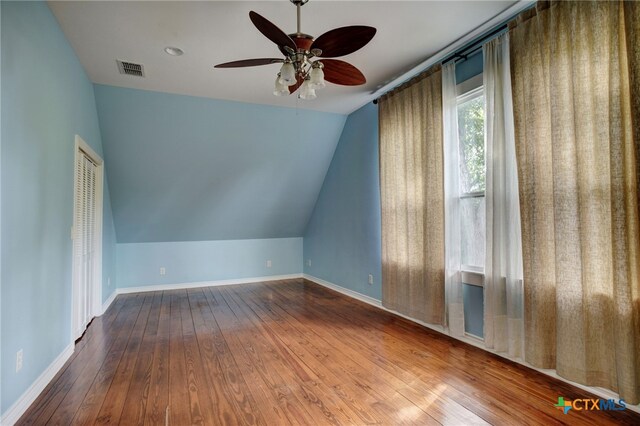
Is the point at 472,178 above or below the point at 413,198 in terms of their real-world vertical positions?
above

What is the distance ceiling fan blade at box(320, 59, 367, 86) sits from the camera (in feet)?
7.16

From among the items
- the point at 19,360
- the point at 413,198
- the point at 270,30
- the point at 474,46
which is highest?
the point at 474,46

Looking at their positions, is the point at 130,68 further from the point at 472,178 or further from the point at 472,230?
the point at 472,230

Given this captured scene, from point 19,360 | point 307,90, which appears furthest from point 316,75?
point 19,360

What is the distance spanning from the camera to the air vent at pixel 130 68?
10.4 feet

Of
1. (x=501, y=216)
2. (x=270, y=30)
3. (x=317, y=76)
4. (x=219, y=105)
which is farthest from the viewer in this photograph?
(x=219, y=105)

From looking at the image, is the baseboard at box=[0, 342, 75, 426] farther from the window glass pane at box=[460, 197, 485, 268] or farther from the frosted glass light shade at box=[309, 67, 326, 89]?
the window glass pane at box=[460, 197, 485, 268]

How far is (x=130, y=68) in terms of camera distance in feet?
10.7

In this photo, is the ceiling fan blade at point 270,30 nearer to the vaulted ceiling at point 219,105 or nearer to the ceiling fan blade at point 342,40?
the ceiling fan blade at point 342,40

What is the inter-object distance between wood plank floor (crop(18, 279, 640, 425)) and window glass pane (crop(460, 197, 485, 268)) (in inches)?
30.1

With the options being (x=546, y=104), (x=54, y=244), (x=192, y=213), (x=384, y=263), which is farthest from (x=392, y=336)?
(x=192, y=213)

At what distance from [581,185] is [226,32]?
8.95 feet

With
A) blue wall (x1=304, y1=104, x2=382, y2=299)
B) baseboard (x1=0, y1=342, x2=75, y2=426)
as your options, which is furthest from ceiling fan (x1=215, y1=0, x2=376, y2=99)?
baseboard (x1=0, y1=342, x2=75, y2=426)

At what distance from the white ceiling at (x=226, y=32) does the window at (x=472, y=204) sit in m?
0.63
